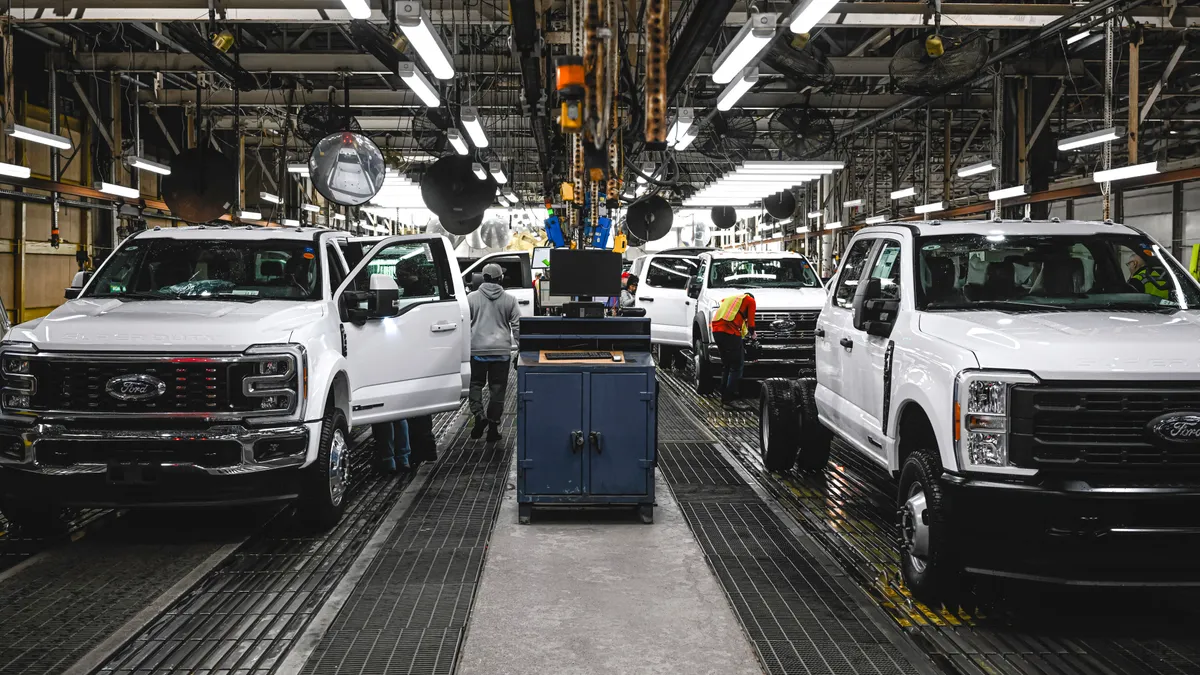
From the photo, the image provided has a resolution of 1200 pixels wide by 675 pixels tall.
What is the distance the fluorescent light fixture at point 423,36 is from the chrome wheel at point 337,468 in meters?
3.64

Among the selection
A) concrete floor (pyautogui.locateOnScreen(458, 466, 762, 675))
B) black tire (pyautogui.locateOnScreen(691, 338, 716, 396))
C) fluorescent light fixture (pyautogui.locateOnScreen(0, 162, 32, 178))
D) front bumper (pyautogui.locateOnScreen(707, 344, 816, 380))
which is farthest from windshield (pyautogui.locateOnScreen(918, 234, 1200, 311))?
fluorescent light fixture (pyautogui.locateOnScreen(0, 162, 32, 178))

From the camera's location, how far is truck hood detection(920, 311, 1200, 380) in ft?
15.1

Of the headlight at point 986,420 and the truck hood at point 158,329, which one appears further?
the truck hood at point 158,329

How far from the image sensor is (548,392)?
22.7 feet

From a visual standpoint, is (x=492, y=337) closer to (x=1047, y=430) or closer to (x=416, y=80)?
(x=416, y=80)

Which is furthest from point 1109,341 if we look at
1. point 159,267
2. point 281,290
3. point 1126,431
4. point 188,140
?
point 188,140

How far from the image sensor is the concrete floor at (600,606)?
4.40 metres

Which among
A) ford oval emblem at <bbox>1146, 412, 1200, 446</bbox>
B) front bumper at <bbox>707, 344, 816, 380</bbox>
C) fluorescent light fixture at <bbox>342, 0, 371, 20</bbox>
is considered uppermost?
fluorescent light fixture at <bbox>342, 0, 371, 20</bbox>

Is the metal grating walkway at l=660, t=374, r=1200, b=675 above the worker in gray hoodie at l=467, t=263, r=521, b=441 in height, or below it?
below

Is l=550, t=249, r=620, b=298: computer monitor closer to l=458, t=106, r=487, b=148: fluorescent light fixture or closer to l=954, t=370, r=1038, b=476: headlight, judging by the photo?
l=954, t=370, r=1038, b=476: headlight

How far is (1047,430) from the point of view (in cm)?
464

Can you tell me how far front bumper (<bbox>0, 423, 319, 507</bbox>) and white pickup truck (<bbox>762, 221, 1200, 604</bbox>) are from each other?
395 centimetres

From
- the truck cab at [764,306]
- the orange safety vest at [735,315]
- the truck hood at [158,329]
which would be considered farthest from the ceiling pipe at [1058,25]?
the truck hood at [158,329]

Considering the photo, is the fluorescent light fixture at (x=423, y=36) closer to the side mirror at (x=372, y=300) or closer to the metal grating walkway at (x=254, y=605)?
the side mirror at (x=372, y=300)
